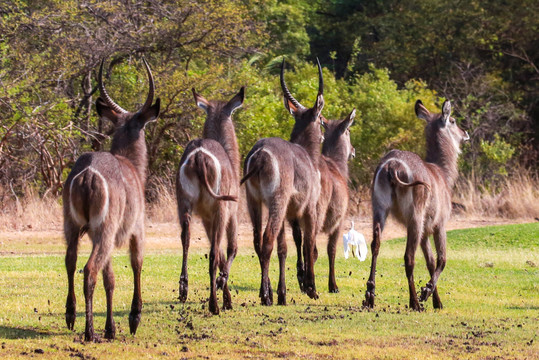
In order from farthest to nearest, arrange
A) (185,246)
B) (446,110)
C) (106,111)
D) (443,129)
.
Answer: (443,129)
(446,110)
(185,246)
(106,111)

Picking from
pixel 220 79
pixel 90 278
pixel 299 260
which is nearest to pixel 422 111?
pixel 299 260

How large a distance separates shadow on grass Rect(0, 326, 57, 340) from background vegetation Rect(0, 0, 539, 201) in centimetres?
1079

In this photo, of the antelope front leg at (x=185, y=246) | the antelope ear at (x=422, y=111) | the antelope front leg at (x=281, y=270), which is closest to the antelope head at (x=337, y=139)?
the antelope ear at (x=422, y=111)

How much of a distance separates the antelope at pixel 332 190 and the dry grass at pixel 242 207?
7.44 meters

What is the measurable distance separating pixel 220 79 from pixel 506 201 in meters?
7.35

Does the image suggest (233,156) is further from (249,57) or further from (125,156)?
(249,57)

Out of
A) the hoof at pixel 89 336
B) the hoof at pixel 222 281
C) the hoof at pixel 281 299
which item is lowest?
the hoof at pixel 281 299

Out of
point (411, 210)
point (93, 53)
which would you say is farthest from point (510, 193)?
point (411, 210)

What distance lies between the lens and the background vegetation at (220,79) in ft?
64.1

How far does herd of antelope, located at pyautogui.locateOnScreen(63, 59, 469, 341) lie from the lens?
662cm

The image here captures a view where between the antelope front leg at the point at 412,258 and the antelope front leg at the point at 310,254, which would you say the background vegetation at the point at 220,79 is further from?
the antelope front leg at the point at 412,258

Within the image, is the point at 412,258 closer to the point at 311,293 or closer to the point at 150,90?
the point at 311,293

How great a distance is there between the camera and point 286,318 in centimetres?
781

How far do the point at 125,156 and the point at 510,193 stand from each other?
558 inches
